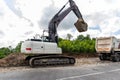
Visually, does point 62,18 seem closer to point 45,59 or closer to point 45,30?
point 45,30

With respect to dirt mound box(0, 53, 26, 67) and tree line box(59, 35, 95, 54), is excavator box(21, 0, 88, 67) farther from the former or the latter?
tree line box(59, 35, 95, 54)

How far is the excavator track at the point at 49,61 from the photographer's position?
698 inches

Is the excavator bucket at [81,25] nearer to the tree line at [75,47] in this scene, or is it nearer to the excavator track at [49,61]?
the excavator track at [49,61]

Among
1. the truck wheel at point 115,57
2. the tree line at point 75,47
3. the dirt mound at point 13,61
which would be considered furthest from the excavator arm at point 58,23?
the tree line at point 75,47

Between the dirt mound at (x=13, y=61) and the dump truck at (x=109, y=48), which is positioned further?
the dump truck at (x=109, y=48)

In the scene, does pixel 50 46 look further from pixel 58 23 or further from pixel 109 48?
pixel 109 48

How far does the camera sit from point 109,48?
2539 centimetres

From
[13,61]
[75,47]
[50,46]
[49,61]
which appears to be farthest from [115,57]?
[13,61]

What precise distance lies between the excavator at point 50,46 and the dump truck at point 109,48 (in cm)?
628

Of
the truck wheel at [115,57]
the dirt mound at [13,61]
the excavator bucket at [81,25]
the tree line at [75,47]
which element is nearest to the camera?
the excavator bucket at [81,25]

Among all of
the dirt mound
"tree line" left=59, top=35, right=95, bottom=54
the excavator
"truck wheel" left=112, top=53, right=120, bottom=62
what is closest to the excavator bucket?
the excavator

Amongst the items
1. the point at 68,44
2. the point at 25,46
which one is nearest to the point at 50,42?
the point at 25,46

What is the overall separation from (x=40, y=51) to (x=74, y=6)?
18.0 ft

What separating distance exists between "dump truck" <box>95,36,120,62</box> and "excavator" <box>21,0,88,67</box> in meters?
6.28
